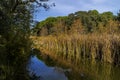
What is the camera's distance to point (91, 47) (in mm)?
23234

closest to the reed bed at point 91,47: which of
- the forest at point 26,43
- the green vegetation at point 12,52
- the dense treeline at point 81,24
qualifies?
the forest at point 26,43

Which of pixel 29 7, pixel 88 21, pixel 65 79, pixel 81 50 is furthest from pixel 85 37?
pixel 88 21

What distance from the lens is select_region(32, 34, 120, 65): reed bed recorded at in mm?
20141

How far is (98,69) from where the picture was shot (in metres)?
17.9

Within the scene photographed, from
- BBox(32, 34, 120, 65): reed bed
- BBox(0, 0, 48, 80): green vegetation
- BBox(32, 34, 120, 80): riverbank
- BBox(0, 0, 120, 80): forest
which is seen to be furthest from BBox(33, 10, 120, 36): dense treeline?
BBox(0, 0, 48, 80): green vegetation

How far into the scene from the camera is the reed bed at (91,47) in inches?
793

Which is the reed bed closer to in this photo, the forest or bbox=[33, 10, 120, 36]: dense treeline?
the forest

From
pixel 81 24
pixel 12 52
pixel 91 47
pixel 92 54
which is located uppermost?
pixel 12 52

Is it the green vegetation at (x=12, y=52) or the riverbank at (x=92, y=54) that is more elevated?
the green vegetation at (x=12, y=52)

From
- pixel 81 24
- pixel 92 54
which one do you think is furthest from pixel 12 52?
pixel 81 24

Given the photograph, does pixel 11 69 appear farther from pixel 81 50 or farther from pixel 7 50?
pixel 81 50

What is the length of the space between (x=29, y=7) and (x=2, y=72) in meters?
6.10

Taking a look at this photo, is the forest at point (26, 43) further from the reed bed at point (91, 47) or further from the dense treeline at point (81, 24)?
the dense treeline at point (81, 24)

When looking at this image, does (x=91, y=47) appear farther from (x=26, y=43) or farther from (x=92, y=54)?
(x=26, y=43)
